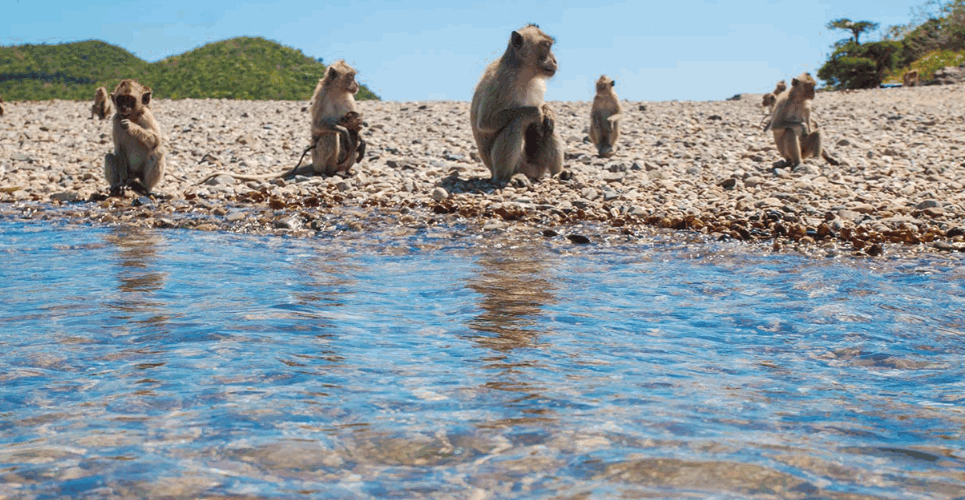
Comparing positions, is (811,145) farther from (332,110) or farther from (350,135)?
(332,110)

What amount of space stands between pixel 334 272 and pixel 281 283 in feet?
2.14

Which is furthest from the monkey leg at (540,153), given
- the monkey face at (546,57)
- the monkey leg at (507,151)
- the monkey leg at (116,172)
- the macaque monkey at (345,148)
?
the monkey leg at (116,172)

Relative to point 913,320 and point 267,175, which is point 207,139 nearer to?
point 267,175

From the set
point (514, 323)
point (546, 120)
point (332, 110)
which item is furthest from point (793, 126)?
point (514, 323)

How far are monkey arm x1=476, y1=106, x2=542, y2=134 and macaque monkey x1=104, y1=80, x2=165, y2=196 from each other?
3.77 meters

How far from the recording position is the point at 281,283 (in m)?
6.67

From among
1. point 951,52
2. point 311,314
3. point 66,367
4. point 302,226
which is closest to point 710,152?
point 302,226

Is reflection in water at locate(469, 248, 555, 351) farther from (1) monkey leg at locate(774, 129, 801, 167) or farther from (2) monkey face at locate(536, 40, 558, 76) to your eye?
(1) monkey leg at locate(774, 129, 801, 167)

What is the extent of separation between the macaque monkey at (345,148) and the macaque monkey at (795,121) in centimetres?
600

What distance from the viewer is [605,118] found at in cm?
1608

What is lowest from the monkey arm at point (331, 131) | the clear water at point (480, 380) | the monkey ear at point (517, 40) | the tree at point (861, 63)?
the clear water at point (480, 380)

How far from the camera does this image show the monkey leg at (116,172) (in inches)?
439

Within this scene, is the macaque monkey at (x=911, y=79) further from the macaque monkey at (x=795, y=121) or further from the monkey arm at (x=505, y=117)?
the monkey arm at (x=505, y=117)

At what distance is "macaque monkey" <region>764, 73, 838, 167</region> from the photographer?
13664mm
